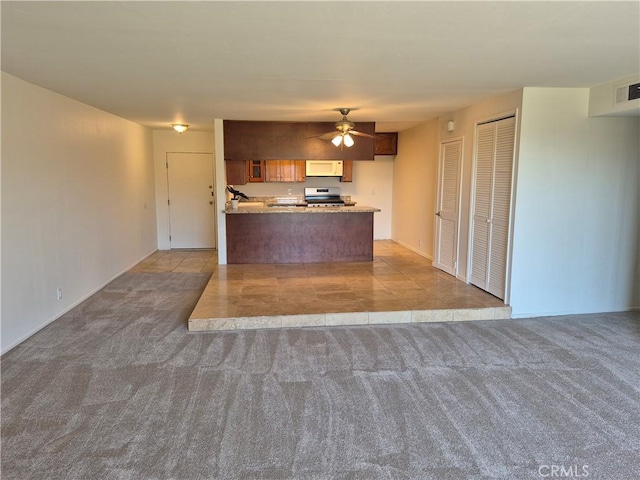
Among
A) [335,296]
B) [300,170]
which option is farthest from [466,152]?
[300,170]

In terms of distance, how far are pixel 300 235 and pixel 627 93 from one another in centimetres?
437

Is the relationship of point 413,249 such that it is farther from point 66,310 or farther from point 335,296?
point 66,310

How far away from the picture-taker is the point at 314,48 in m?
2.79

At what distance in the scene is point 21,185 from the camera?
146 inches

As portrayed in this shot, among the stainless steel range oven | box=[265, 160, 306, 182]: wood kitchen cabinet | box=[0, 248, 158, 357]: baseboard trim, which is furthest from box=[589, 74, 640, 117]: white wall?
box=[0, 248, 158, 357]: baseboard trim

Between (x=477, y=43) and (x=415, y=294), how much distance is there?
2.85 metres

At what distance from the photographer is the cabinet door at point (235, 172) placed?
22.3ft

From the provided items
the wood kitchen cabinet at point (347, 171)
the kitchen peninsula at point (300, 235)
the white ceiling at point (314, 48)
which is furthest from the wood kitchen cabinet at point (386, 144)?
the white ceiling at point (314, 48)

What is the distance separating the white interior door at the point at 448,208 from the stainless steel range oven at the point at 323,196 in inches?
95.4

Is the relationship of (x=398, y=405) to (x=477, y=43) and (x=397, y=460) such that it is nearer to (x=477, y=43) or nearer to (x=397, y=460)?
(x=397, y=460)

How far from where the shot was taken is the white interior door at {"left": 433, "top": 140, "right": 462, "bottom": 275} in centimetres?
567

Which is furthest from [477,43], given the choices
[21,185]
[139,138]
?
[139,138]

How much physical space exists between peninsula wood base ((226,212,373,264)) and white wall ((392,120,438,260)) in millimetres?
1092

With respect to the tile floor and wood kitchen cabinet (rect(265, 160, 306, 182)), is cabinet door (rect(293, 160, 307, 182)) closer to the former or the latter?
wood kitchen cabinet (rect(265, 160, 306, 182))
